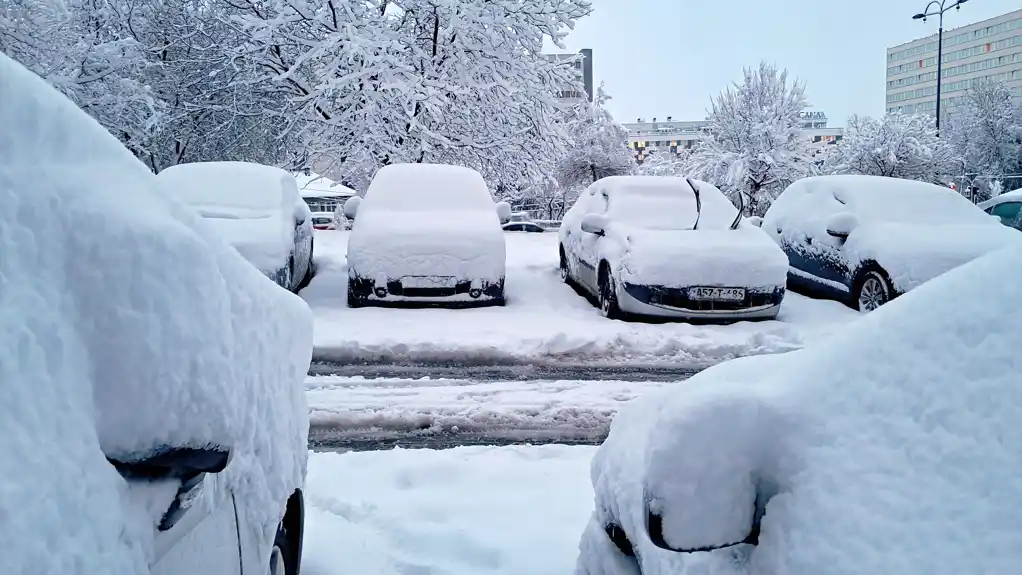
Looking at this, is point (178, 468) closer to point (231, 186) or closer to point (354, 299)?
point (354, 299)

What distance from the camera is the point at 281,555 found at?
2.39 meters

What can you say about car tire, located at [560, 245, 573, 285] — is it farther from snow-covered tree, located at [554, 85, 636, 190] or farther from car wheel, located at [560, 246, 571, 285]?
snow-covered tree, located at [554, 85, 636, 190]

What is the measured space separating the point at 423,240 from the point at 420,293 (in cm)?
55

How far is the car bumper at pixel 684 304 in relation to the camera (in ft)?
24.0

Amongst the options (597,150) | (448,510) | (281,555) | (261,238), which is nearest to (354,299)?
(261,238)

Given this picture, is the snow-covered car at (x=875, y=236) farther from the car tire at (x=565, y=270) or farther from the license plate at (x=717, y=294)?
the car tire at (x=565, y=270)

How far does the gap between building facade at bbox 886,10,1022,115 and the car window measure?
85535 millimetres

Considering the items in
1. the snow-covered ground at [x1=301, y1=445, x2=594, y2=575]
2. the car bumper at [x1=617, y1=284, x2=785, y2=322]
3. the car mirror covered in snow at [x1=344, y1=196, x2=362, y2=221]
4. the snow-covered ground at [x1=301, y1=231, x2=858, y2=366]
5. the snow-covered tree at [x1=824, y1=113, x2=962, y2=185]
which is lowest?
the snow-covered ground at [x1=301, y1=445, x2=594, y2=575]

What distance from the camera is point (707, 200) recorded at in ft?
29.1

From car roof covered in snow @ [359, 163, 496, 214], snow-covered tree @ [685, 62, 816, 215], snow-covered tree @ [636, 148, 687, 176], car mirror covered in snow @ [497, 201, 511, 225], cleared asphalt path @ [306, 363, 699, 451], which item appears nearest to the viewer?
cleared asphalt path @ [306, 363, 699, 451]

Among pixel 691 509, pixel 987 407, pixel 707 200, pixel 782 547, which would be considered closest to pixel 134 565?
pixel 691 509

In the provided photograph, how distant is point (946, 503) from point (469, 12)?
1822cm

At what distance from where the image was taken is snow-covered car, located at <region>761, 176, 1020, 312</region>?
25.2 feet

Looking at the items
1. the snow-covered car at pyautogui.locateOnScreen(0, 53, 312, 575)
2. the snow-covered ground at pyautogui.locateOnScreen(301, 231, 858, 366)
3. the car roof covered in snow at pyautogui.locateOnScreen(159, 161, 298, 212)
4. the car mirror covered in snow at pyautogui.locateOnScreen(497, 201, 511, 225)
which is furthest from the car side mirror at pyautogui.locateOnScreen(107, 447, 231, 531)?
the car mirror covered in snow at pyautogui.locateOnScreen(497, 201, 511, 225)
